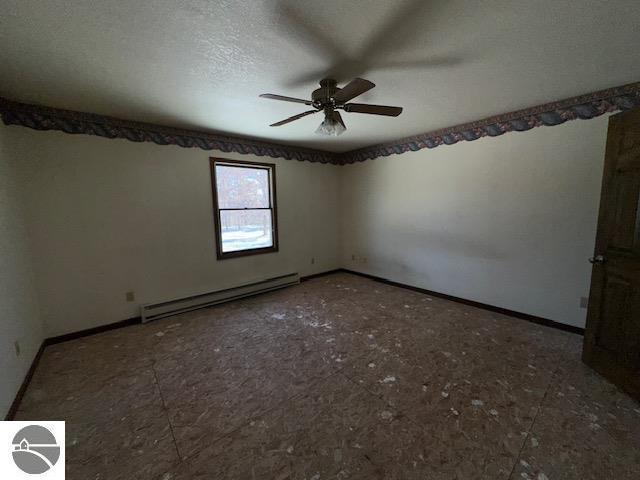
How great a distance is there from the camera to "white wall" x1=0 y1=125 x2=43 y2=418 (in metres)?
1.71

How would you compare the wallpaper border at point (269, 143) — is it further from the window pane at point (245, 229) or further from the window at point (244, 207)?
the window pane at point (245, 229)

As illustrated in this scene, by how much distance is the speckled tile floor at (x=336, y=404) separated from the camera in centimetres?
135

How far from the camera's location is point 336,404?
175 cm

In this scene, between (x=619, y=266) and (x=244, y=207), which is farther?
(x=244, y=207)

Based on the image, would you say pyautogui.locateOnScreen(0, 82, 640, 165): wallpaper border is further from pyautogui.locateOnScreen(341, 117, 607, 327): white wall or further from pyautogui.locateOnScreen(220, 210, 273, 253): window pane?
pyautogui.locateOnScreen(220, 210, 273, 253): window pane

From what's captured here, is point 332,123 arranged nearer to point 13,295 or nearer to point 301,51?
point 301,51

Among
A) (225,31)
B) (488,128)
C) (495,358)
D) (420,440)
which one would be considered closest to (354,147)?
(488,128)

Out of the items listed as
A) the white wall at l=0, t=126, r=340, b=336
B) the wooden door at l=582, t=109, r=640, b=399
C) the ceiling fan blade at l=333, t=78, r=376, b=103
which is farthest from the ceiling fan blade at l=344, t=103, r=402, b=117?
the white wall at l=0, t=126, r=340, b=336

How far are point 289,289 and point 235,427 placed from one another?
266 cm

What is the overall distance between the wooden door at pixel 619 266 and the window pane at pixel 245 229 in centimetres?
375

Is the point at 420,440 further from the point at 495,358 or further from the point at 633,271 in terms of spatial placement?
the point at 633,271

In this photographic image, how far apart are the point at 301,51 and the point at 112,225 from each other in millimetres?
2723

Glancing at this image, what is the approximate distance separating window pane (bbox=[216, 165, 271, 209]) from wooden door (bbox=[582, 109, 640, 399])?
3765mm

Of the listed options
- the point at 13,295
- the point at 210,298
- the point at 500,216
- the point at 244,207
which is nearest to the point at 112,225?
the point at 13,295
